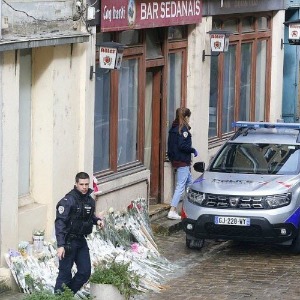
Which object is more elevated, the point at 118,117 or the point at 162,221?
the point at 118,117

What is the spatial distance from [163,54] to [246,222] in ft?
15.8

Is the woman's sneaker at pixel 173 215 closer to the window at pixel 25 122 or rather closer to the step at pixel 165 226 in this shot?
the step at pixel 165 226

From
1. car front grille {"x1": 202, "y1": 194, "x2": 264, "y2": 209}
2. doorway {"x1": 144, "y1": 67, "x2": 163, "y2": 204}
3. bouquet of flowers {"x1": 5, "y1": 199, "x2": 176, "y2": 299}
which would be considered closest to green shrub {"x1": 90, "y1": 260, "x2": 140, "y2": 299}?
bouquet of flowers {"x1": 5, "y1": 199, "x2": 176, "y2": 299}

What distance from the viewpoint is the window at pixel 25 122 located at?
50.0 feet

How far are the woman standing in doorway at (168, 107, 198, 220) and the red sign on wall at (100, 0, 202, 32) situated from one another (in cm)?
165

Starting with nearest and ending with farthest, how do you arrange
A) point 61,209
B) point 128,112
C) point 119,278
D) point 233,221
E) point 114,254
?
point 61,209 → point 119,278 → point 114,254 → point 233,221 → point 128,112

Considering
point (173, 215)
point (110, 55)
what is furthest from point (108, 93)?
point (173, 215)

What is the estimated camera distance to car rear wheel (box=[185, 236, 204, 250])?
17.2m

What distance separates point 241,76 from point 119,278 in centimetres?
1239

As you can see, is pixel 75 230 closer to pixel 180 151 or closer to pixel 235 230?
pixel 235 230

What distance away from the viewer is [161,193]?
2011 centimetres

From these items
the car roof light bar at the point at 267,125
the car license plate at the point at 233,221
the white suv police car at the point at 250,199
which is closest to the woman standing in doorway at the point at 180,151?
the car roof light bar at the point at 267,125

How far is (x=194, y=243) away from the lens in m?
17.3

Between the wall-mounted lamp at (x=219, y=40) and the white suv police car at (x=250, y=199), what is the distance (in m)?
4.26
